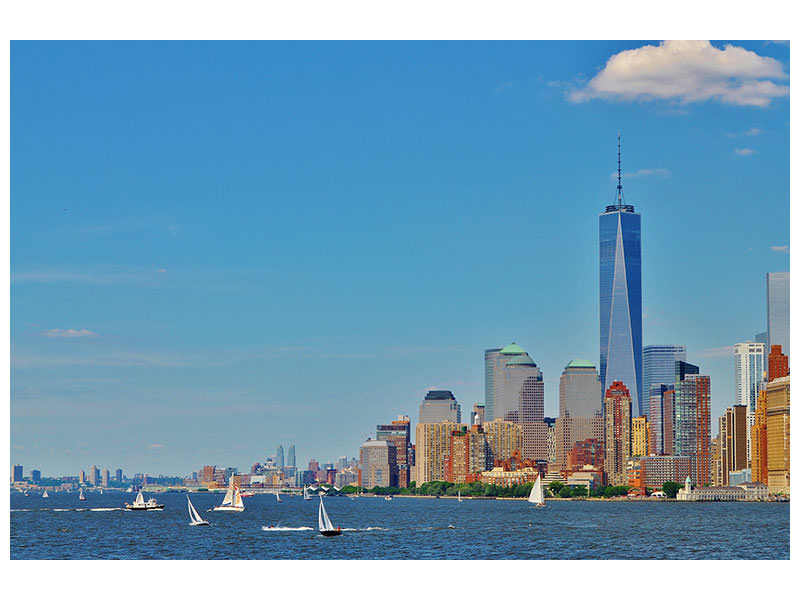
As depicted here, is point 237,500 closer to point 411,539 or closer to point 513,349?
point 411,539

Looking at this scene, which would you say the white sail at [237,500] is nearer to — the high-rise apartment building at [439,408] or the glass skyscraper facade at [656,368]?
the high-rise apartment building at [439,408]

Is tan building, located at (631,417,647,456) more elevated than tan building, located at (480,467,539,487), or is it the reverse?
tan building, located at (631,417,647,456)

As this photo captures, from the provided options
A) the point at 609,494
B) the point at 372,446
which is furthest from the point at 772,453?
the point at 372,446

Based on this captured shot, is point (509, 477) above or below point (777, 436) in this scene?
below

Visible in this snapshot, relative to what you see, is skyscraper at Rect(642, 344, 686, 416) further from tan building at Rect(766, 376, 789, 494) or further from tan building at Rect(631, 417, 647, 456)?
tan building at Rect(766, 376, 789, 494)

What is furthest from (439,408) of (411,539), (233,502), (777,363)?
(411,539)

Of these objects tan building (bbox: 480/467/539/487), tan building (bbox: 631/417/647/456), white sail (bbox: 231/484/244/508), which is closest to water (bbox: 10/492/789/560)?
white sail (bbox: 231/484/244/508)
